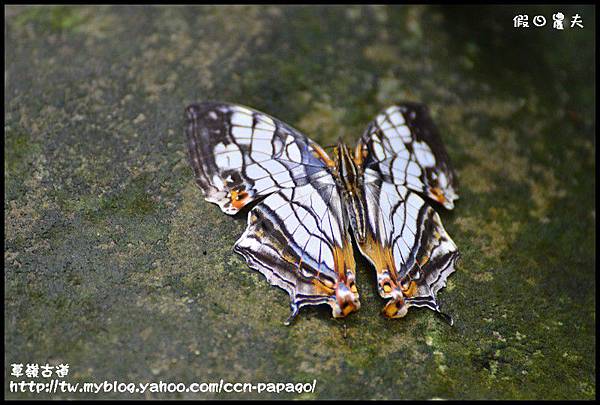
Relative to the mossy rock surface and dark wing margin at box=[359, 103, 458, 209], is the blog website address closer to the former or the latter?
the mossy rock surface

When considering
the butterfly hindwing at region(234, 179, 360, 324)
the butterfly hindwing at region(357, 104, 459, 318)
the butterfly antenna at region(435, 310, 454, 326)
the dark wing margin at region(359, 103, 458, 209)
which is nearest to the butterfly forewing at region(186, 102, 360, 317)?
the butterfly hindwing at region(234, 179, 360, 324)

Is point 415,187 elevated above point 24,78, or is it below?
below

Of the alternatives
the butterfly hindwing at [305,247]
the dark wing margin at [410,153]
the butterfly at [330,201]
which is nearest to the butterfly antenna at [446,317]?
the butterfly at [330,201]

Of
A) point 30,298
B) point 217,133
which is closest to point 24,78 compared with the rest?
point 217,133

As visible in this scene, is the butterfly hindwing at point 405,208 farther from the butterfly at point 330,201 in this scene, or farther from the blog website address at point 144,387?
the blog website address at point 144,387

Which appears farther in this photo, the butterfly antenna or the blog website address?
the butterfly antenna

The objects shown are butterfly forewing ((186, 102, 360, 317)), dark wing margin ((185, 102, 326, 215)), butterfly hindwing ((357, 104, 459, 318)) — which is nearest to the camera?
butterfly forewing ((186, 102, 360, 317))

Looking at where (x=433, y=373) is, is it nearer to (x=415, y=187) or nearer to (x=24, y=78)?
(x=415, y=187)
